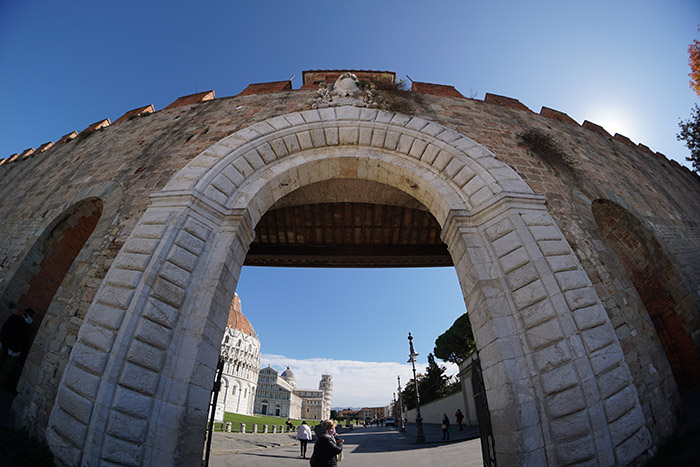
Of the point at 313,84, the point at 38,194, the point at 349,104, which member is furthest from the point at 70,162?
the point at 349,104

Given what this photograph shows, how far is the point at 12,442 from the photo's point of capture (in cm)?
297

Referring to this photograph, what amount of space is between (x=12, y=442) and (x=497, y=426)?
5088 millimetres

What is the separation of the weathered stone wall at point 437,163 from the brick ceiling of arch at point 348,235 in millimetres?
2309

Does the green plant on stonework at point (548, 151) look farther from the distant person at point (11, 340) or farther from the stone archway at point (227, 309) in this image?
the distant person at point (11, 340)

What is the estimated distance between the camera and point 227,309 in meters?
4.11

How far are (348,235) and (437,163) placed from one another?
3811 mm

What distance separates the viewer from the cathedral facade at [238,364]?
46531mm

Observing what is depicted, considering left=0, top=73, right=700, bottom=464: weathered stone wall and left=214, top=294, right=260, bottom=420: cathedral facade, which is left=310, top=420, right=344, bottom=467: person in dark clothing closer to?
left=0, top=73, right=700, bottom=464: weathered stone wall

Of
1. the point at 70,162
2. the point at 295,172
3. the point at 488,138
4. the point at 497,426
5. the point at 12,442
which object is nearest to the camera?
the point at 12,442

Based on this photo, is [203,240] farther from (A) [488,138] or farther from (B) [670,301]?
(B) [670,301]

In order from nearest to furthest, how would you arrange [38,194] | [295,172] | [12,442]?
[12,442], [295,172], [38,194]

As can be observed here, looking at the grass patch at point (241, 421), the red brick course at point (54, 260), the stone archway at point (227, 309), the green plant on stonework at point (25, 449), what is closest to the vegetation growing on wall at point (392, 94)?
the stone archway at point (227, 309)

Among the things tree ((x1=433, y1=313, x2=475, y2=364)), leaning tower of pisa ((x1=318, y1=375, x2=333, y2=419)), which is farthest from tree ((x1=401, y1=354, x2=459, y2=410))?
leaning tower of pisa ((x1=318, y1=375, x2=333, y2=419))

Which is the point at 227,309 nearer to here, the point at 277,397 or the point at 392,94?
the point at 392,94
